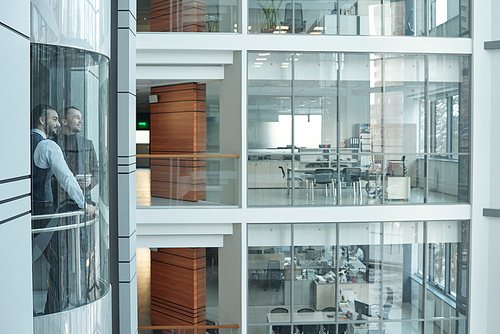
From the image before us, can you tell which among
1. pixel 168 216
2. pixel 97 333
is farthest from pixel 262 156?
pixel 97 333

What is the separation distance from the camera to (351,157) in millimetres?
9328

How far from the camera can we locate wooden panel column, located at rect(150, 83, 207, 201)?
9070 mm

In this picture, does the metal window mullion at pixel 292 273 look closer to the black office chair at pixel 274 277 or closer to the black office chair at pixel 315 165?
the black office chair at pixel 274 277

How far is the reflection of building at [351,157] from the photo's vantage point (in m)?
9.09

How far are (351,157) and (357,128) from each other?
2.31 feet

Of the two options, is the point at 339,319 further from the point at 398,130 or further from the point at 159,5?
the point at 159,5

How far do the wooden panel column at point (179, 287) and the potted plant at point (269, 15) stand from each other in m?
6.16

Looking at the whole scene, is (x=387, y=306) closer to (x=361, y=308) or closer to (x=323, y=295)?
(x=361, y=308)

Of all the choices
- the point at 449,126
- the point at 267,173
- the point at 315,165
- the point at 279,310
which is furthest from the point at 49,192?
the point at 449,126

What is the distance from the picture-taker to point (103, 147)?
3.66 m

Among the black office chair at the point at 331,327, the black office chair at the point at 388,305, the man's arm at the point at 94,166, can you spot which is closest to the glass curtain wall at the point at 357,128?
the black office chair at the point at 388,305

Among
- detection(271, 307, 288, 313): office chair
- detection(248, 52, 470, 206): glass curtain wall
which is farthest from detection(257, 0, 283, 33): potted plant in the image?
detection(271, 307, 288, 313): office chair

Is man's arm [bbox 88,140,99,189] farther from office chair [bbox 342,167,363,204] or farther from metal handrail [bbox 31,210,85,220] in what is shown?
office chair [bbox 342,167,363,204]

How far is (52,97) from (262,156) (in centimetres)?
647
